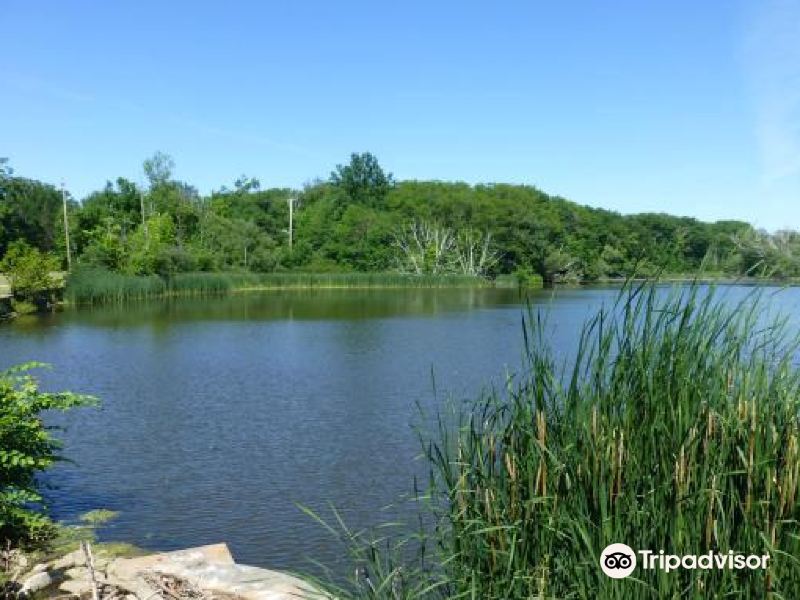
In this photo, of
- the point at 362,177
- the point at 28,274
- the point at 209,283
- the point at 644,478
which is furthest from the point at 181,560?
the point at 362,177

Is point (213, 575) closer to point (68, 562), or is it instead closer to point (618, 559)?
point (68, 562)

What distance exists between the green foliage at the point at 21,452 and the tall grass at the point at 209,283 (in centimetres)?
3410

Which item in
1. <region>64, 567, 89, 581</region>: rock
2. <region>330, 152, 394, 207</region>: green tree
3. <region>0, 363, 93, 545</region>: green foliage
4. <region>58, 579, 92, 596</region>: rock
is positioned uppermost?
<region>330, 152, 394, 207</region>: green tree

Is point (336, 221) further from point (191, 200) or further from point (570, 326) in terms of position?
point (570, 326)

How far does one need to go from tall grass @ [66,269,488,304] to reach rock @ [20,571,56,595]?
117 ft

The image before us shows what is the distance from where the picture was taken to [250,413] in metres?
14.1

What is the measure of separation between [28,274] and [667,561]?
118 ft

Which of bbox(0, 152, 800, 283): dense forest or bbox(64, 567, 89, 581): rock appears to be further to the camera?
bbox(0, 152, 800, 283): dense forest

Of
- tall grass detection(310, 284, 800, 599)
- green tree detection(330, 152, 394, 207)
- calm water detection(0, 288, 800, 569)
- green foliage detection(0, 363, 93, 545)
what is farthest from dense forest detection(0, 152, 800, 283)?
tall grass detection(310, 284, 800, 599)

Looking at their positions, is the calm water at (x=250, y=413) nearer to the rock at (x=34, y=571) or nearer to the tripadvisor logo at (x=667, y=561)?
the tripadvisor logo at (x=667, y=561)

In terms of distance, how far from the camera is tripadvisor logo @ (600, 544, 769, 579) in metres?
3.39

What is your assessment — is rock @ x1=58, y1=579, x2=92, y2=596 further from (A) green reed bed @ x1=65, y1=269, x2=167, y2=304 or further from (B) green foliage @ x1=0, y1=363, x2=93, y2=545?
(A) green reed bed @ x1=65, y1=269, x2=167, y2=304

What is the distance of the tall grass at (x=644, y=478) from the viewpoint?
11.3 ft

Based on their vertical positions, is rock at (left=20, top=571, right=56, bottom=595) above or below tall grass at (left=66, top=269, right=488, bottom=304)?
below
